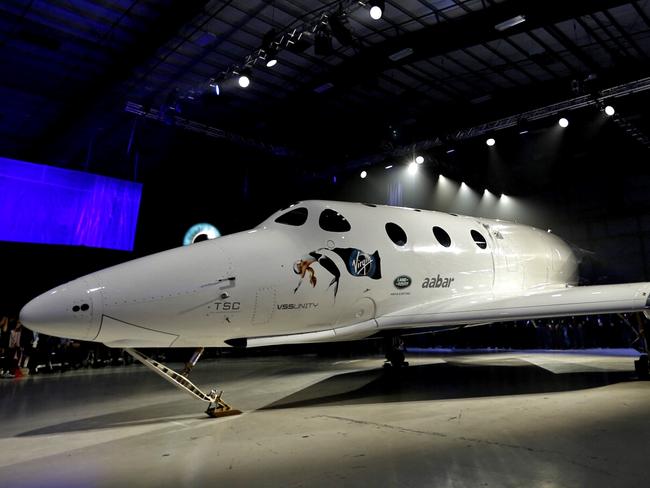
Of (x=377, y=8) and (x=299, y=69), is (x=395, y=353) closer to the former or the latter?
(x=377, y=8)

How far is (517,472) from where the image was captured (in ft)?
11.3

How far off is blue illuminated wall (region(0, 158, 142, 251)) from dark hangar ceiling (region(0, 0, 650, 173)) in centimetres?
179

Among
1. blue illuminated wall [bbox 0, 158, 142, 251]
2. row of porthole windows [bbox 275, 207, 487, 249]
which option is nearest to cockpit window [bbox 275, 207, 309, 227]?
row of porthole windows [bbox 275, 207, 487, 249]

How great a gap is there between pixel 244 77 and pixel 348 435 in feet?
37.0

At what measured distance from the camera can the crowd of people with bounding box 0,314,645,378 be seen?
43.4 feet

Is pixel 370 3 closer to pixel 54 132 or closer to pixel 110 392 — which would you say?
pixel 110 392

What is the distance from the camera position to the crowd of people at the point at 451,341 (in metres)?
13.2

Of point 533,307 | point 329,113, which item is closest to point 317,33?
point 329,113

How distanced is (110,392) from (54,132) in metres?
12.3

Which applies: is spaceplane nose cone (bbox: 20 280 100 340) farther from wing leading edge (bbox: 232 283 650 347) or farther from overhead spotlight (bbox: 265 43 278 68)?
overhead spotlight (bbox: 265 43 278 68)

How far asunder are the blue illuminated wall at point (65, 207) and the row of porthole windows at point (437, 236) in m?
12.2

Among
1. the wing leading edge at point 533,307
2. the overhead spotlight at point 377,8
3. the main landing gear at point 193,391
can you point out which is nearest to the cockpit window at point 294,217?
the wing leading edge at point 533,307

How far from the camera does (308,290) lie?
6730 millimetres

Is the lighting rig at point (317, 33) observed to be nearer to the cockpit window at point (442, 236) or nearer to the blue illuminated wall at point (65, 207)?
the cockpit window at point (442, 236)
